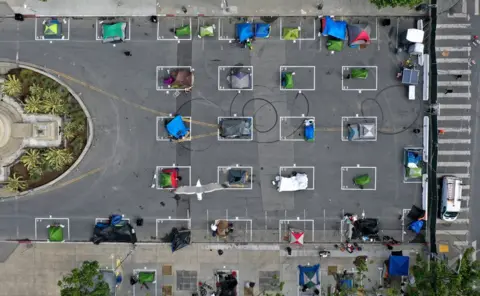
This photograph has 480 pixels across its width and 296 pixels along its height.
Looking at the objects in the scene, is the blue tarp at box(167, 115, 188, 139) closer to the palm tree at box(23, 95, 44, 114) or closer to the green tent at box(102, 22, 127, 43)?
the green tent at box(102, 22, 127, 43)

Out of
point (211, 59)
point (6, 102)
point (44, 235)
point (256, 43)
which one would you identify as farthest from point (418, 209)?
point (6, 102)

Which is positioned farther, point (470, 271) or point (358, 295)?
point (358, 295)

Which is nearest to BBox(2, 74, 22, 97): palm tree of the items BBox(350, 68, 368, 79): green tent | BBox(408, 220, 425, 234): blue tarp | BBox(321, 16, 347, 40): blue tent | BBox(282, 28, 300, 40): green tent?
BBox(282, 28, 300, 40): green tent

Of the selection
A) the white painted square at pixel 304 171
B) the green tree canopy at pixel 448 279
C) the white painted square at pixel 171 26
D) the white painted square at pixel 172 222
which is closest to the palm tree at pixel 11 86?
the white painted square at pixel 171 26

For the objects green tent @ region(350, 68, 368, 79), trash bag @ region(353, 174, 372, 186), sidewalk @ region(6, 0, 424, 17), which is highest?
sidewalk @ region(6, 0, 424, 17)

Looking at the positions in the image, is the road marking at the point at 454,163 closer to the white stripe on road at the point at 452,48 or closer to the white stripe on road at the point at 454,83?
the white stripe on road at the point at 454,83

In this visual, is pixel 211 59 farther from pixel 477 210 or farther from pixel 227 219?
pixel 477 210

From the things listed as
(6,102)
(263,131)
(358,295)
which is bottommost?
(358,295)
